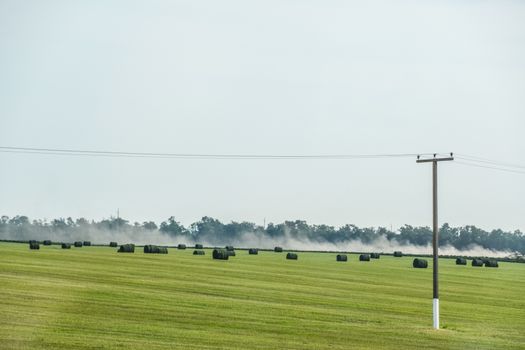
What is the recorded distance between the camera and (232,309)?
3772cm

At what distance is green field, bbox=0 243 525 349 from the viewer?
29.8 m

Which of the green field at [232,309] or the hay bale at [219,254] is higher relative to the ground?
the hay bale at [219,254]

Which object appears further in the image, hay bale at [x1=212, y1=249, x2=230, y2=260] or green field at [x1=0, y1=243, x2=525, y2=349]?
hay bale at [x1=212, y1=249, x2=230, y2=260]

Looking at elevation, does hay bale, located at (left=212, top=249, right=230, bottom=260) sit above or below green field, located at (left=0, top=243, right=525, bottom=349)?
above

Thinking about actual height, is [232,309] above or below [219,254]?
below

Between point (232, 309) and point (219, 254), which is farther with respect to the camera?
point (219, 254)

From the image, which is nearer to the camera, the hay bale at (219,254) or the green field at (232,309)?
the green field at (232,309)

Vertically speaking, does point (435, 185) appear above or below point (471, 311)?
above

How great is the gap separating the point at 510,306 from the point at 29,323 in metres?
26.7

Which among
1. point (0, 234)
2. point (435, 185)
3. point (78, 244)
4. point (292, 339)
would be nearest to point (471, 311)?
point (435, 185)

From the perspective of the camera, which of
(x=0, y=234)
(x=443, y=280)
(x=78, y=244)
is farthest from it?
(x=0, y=234)

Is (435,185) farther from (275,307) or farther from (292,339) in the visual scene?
(292,339)

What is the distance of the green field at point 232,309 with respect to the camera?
29.8 metres

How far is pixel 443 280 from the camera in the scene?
6494 centimetres
